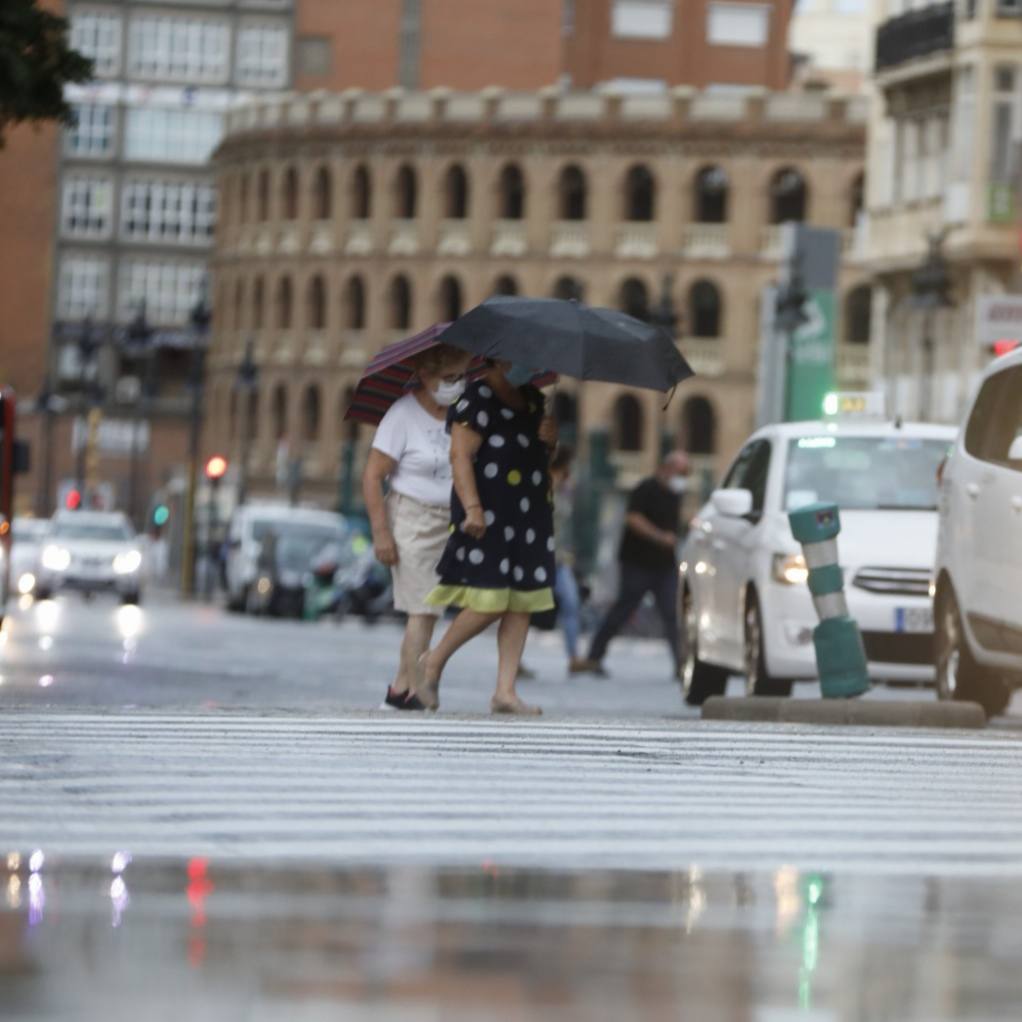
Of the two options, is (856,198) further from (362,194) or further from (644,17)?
(362,194)

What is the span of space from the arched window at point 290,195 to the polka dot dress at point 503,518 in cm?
10936

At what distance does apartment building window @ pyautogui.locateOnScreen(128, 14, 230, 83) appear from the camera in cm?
13812

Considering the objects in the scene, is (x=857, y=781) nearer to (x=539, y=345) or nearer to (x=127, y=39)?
(x=539, y=345)

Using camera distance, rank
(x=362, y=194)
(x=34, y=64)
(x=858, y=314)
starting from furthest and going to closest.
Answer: (x=362, y=194) → (x=858, y=314) → (x=34, y=64)

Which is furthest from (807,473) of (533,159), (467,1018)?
(533,159)

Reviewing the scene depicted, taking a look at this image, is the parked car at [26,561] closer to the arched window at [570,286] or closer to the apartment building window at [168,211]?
the arched window at [570,286]

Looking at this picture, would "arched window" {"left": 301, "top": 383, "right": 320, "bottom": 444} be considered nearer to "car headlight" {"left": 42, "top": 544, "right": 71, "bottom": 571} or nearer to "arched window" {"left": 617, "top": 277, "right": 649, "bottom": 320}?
"arched window" {"left": 617, "top": 277, "right": 649, "bottom": 320}

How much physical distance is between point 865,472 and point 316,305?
103 meters

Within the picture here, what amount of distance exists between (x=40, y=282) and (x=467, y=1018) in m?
134

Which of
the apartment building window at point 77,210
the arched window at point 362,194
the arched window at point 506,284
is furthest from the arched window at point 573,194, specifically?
the apartment building window at point 77,210

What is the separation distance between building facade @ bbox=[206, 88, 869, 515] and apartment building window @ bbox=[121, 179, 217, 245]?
12001 mm

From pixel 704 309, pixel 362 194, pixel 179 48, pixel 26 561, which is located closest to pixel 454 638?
pixel 26 561

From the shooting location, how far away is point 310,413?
406 ft

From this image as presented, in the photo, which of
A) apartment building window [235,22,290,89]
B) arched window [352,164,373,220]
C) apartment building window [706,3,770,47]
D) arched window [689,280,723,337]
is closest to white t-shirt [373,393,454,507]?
arched window [689,280,723,337]
